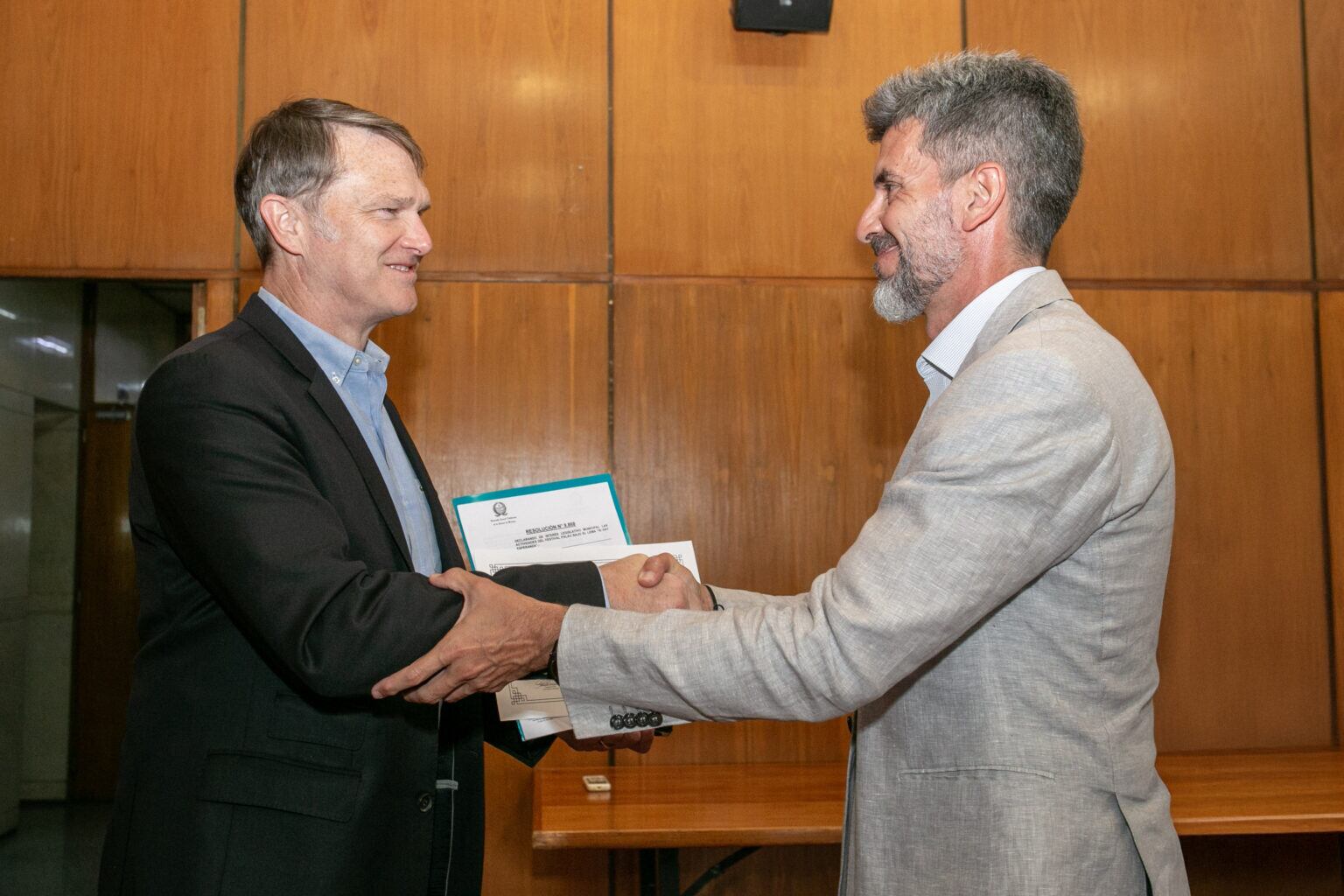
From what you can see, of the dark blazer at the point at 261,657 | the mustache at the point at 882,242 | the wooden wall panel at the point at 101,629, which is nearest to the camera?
the dark blazer at the point at 261,657

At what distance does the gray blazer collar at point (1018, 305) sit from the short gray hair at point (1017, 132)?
0.49ft

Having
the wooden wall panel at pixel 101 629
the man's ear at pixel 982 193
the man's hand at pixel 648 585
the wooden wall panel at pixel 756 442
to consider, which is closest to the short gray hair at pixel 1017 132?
the man's ear at pixel 982 193

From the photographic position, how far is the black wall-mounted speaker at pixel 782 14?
11.8 ft

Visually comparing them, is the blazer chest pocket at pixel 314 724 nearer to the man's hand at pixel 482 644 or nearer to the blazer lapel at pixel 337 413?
the man's hand at pixel 482 644

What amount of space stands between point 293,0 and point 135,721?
275 centimetres

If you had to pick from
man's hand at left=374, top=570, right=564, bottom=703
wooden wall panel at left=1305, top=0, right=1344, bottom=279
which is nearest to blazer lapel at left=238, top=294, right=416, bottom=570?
man's hand at left=374, top=570, right=564, bottom=703

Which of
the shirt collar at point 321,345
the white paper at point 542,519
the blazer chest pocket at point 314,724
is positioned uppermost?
the shirt collar at point 321,345

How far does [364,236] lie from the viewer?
6.58 feet

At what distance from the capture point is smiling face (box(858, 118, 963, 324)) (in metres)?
1.82

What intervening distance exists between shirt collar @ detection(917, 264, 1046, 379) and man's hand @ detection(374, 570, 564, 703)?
0.72 metres

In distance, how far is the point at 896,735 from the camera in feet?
5.08

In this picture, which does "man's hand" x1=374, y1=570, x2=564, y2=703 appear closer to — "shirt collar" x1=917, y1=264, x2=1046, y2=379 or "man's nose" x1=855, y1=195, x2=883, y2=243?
"shirt collar" x1=917, y1=264, x2=1046, y2=379

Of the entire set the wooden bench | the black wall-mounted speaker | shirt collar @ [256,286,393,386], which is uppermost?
the black wall-mounted speaker

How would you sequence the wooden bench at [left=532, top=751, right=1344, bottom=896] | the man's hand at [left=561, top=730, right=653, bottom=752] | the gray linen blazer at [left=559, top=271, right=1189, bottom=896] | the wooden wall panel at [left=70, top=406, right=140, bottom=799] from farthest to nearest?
the wooden wall panel at [left=70, top=406, right=140, bottom=799] < the wooden bench at [left=532, top=751, right=1344, bottom=896] < the man's hand at [left=561, top=730, right=653, bottom=752] < the gray linen blazer at [left=559, top=271, right=1189, bottom=896]
